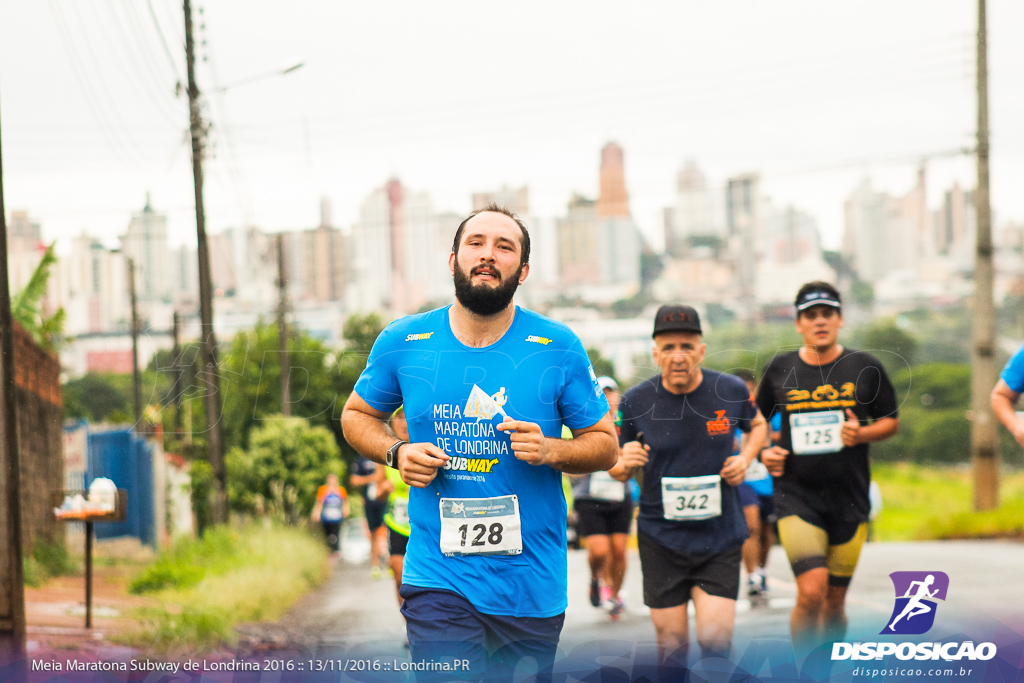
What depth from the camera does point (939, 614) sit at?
6.49 metres

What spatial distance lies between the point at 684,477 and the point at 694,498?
0.11m

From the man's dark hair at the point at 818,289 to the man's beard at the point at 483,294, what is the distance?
273cm

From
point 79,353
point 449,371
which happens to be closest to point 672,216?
point 79,353

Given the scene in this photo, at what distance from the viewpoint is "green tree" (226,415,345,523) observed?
12.8 metres

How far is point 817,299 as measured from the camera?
561cm

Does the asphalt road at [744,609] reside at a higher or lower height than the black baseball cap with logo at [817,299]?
lower

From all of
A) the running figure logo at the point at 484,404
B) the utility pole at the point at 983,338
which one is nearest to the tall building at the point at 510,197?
the utility pole at the point at 983,338

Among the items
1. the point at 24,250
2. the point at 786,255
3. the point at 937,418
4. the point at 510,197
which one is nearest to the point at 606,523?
the point at 24,250

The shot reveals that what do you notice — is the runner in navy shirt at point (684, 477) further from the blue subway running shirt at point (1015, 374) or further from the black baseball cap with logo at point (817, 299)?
the blue subway running shirt at point (1015, 374)

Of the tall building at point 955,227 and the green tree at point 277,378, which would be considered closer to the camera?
the green tree at point 277,378

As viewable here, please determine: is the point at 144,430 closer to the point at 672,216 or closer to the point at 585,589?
the point at 585,589

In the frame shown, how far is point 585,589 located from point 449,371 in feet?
23.0

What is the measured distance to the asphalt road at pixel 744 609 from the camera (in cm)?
694

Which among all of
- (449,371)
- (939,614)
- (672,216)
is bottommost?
(939,614)
